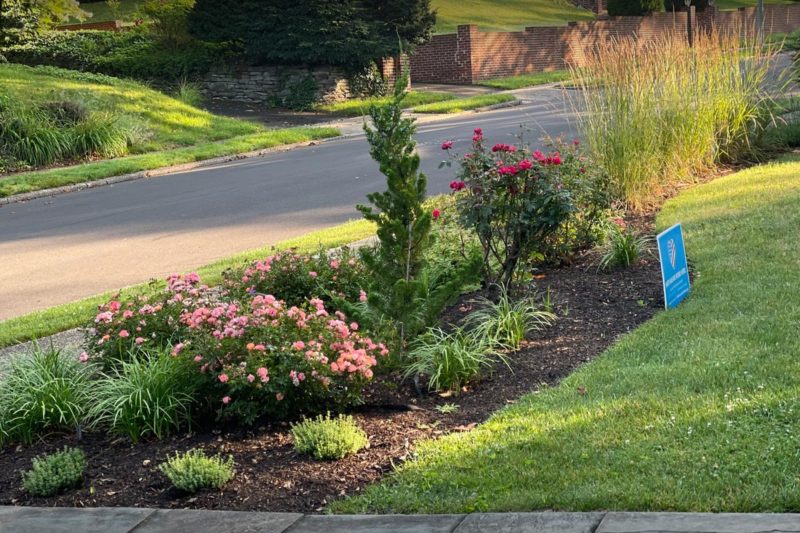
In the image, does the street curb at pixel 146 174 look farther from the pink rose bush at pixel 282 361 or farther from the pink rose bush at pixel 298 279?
the pink rose bush at pixel 282 361

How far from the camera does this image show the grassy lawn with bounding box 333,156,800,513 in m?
4.11

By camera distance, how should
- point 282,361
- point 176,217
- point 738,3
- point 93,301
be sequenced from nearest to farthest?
point 282,361 → point 93,301 → point 176,217 → point 738,3

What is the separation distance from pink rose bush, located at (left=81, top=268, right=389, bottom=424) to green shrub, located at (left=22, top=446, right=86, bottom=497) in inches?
31.3

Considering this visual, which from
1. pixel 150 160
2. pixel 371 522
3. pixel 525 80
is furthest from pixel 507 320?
pixel 525 80

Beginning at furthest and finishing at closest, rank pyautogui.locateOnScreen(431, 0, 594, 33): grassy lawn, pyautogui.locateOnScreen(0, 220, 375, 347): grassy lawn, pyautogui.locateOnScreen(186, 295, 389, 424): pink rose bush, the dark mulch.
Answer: pyautogui.locateOnScreen(431, 0, 594, 33): grassy lawn → pyautogui.locateOnScreen(0, 220, 375, 347): grassy lawn → pyautogui.locateOnScreen(186, 295, 389, 424): pink rose bush → the dark mulch

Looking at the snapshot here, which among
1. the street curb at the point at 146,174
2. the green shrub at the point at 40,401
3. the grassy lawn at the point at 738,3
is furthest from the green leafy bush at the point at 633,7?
the green shrub at the point at 40,401

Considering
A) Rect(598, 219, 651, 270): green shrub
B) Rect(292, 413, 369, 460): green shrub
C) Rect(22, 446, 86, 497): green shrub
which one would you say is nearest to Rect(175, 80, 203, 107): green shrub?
Rect(598, 219, 651, 270): green shrub

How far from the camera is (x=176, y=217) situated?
44.8 ft

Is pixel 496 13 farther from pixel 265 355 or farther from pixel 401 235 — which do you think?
pixel 265 355

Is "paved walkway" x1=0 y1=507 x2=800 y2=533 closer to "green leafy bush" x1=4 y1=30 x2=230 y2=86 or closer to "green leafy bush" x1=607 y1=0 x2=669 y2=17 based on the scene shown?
"green leafy bush" x1=4 y1=30 x2=230 y2=86

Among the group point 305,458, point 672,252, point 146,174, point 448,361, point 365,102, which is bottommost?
point 305,458

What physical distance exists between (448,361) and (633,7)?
44.6 m

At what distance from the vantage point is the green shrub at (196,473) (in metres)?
4.67

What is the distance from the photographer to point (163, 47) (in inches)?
1200
